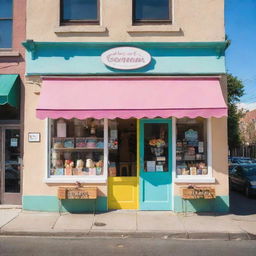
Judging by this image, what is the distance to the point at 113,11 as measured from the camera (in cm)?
945

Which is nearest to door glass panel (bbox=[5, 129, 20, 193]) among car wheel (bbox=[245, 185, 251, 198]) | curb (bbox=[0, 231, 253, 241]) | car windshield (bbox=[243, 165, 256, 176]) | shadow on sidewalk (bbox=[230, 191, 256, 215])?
curb (bbox=[0, 231, 253, 241])

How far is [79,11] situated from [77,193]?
4891 millimetres

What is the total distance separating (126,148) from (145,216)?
1871mm

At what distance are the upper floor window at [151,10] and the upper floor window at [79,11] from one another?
1.09 m

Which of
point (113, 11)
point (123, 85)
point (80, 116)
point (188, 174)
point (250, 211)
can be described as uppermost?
point (113, 11)

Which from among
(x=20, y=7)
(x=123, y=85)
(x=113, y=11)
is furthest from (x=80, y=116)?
(x=20, y=7)

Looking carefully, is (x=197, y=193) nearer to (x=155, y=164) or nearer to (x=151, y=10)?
(x=155, y=164)

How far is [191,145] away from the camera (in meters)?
9.49

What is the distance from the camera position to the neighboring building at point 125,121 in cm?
920

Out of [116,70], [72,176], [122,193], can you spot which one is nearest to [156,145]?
[122,193]

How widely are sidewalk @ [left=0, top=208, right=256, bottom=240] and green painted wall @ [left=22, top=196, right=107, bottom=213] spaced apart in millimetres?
177

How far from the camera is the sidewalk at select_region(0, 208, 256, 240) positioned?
7406mm

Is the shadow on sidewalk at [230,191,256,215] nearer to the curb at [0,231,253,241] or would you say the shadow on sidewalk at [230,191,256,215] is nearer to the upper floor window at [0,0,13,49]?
the curb at [0,231,253,241]

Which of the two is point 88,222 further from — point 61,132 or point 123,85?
point 123,85
